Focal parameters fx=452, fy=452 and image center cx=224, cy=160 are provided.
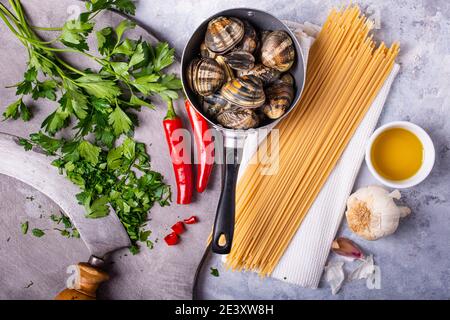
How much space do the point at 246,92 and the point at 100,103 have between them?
476 millimetres

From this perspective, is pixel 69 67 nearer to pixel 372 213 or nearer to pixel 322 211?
pixel 322 211

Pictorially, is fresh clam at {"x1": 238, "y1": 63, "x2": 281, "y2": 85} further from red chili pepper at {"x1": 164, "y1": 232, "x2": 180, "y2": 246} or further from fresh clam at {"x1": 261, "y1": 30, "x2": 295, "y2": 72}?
red chili pepper at {"x1": 164, "y1": 232, "x2": 180, "y2": 246}

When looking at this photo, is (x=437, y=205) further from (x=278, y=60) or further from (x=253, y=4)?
(x=253, y=4)

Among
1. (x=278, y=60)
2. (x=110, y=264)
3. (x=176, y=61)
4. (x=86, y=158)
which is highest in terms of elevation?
(x=278, y=60)

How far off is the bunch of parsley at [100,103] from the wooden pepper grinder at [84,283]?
0.46 ft

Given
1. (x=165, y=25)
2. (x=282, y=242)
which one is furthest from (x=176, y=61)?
(x=282, y=242)

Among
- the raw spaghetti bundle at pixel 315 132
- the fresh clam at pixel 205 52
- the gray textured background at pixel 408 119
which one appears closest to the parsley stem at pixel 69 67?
the gray textured background at pixel 408 119

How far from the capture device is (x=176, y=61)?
1412mm

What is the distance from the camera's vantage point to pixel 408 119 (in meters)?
1.46

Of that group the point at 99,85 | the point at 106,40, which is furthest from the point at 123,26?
the point at 99,85

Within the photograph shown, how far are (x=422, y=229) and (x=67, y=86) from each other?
47.8 inches

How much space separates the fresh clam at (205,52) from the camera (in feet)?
4.08

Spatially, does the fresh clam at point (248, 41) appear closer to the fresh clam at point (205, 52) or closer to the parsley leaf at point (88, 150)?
the fresh clam at point (205, 52)

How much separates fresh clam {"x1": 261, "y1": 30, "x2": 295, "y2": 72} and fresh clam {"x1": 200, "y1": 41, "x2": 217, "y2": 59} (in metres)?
0.14
